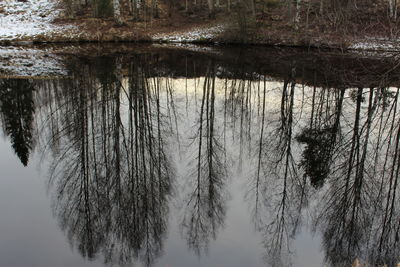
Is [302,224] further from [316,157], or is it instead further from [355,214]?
[316,157]

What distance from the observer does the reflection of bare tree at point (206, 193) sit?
8.48m

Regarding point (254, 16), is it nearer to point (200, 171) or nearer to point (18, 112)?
point (18, 112)

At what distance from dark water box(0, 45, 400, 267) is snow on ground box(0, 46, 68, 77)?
1966 millimetres

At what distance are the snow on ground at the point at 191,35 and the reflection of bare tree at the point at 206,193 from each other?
22.5 meters

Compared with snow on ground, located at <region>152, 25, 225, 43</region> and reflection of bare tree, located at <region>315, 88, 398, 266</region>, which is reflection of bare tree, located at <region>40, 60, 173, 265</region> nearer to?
reflection of bare tree, located at <region>315, 88, 398, 266</region>

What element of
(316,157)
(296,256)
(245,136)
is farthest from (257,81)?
(296,256)

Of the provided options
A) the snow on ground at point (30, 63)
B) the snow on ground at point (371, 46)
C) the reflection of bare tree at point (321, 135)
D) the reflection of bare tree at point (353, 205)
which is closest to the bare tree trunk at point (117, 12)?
the snow on ground at point (30, 63)

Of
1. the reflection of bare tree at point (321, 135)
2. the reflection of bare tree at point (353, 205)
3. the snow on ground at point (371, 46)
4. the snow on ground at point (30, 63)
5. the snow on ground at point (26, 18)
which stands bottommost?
the reflection of bare tree at point (353, 205)

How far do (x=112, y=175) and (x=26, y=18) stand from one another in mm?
35620

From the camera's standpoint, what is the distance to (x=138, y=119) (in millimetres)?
14797

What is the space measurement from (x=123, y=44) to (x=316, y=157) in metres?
27.4

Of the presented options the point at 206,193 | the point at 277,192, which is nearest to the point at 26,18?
the point at 206,193

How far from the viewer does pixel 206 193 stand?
10.0m

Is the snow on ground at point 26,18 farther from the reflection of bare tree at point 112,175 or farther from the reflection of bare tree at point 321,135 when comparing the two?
the reflection of bare tree at point 321,135
